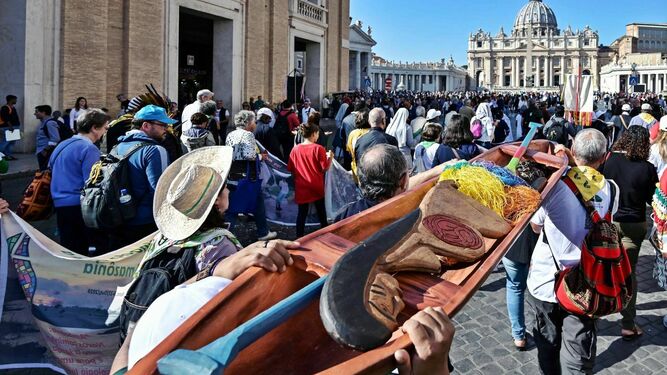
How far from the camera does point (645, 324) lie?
4.89 metres

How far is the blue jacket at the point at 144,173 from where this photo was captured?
14.1 feet

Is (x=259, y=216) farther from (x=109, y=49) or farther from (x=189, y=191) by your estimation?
(x=109, y=49)

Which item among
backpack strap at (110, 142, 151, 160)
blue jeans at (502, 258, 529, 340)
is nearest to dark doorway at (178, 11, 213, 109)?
backpack strap at (110, 142, 151, 160)

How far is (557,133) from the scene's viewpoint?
9.04m

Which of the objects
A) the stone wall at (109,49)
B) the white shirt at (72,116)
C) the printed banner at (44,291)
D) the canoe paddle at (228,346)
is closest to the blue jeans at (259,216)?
the printed banner at (44,291)

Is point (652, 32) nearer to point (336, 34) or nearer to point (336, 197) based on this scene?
point (336, 34)

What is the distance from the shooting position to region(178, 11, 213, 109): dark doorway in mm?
20750

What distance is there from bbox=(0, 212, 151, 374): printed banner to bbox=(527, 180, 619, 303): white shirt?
8.82 feet

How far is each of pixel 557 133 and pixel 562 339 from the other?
6.59 metres

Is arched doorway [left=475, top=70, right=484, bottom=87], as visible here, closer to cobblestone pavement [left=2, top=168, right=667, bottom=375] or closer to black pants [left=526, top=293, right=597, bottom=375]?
cobblestone pavement [left=2, top=168, right=667, bottom=375]

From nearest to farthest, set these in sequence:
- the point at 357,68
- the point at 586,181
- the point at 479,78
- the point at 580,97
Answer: the point at 586,181, the point at 580,97, the point at 357,68, the point at 479,78

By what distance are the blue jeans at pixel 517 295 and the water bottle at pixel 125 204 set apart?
328 cm

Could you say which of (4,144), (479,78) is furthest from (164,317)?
(479,78)

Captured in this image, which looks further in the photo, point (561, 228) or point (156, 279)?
point (561, 228)
